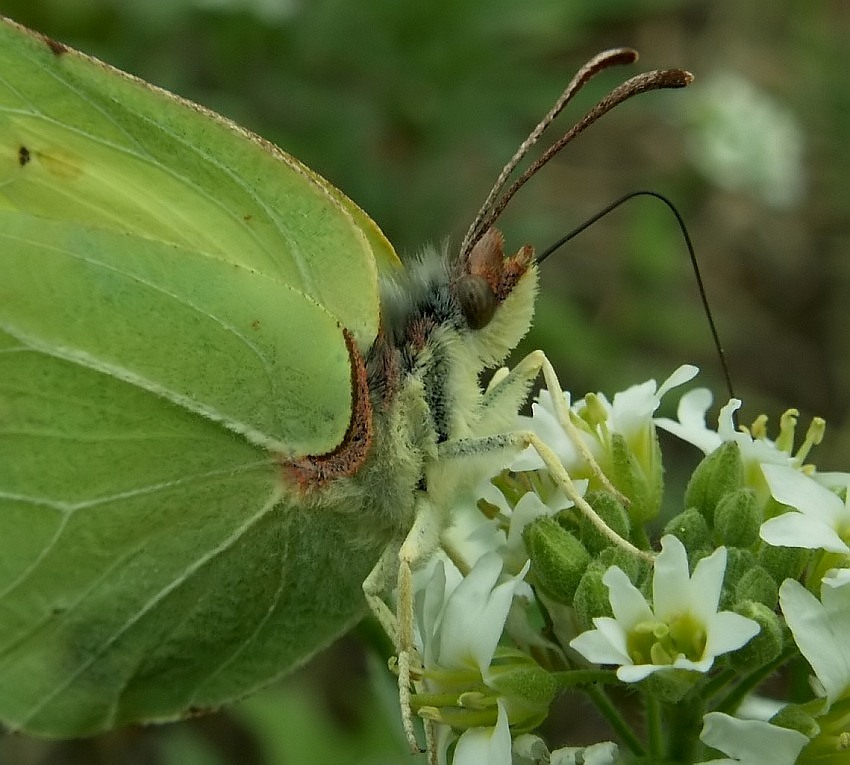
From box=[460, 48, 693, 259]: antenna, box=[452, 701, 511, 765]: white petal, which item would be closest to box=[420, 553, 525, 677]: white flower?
box=[452, 701, 511, 765]: white petal

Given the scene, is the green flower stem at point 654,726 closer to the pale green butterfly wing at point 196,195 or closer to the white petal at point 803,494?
the white petal at point 803,494

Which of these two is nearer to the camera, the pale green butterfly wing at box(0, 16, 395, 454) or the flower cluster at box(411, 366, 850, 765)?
the flower cluster at box(411, 366, 850, 765)

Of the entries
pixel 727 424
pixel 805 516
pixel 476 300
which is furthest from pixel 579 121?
pixel 805 516

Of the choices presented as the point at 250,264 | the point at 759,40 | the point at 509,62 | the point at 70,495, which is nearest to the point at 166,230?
the point at 250,264

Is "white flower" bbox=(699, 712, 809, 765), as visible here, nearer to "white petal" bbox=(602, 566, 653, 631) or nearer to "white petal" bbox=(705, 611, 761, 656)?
"white petal" bbox=(705, 611, 761, 656)

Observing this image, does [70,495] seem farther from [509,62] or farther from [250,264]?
[509,62]

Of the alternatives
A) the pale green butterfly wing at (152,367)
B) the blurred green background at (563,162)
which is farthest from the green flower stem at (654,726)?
the blurred green background at (563,162)
